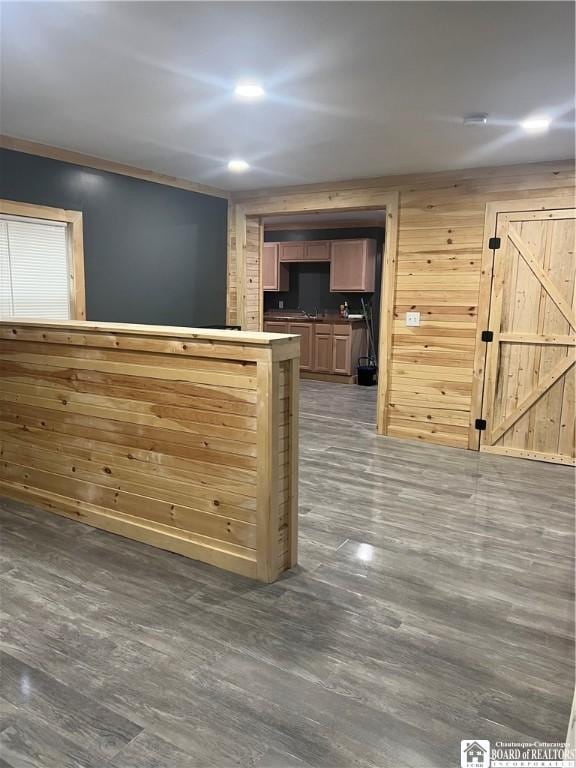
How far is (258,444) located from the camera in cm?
269

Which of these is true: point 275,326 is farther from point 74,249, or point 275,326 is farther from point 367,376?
point 74,249

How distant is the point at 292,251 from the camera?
30.5ft

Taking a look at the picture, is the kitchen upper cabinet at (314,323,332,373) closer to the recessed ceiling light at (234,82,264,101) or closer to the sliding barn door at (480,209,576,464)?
the sliding barn door at (480,209,576,464)

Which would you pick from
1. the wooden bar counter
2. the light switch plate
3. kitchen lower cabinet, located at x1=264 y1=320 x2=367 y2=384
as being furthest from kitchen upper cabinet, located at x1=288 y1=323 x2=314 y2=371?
the wooden bar counter

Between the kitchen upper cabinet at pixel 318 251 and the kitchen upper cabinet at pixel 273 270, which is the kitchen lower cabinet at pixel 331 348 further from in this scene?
the kitchen upper cabinet at pixel 318 251

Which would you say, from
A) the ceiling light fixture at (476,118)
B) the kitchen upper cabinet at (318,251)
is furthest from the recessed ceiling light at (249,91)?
the kitchen upper cabinet at (318,251)

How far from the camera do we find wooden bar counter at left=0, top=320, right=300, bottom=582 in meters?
2.72

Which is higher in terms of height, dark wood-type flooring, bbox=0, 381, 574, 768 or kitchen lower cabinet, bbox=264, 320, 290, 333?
kitchen lower cabinet, bbox=264, 320, 290, 333

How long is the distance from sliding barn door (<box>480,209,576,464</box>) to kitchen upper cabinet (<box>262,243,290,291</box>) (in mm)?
5198

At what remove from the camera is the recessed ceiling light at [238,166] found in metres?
4.70

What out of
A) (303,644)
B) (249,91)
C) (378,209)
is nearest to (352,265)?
(378,209)

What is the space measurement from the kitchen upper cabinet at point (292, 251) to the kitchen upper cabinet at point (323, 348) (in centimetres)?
138

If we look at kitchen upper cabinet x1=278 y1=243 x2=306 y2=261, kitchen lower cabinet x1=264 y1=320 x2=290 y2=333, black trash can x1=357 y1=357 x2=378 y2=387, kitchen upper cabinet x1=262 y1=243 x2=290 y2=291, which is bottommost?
black trash can x1=357 y1=357 x2=378 y2=387

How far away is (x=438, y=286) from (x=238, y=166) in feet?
7.02
